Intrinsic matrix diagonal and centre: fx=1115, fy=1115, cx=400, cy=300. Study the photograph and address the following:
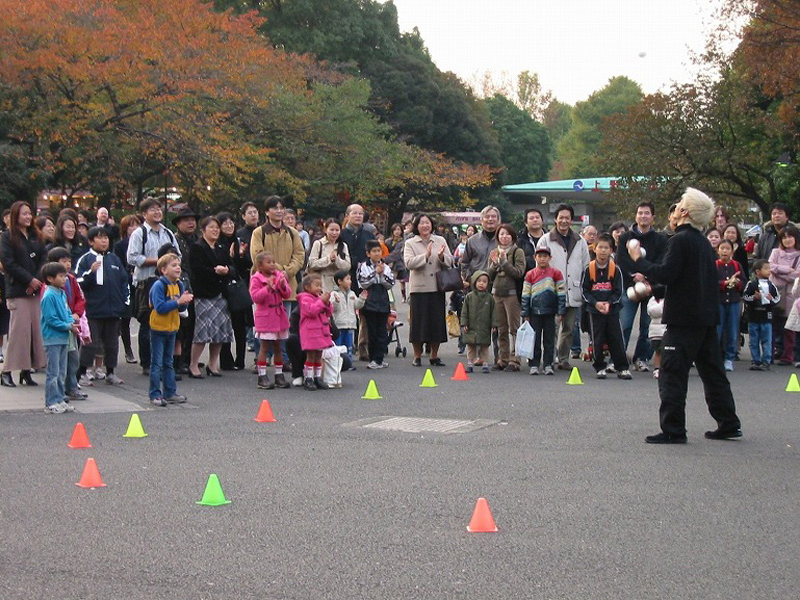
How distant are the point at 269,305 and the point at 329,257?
5.84ft

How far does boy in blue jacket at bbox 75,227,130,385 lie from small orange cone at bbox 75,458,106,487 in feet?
18.0

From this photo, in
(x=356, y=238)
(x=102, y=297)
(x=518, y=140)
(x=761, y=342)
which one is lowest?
(x=761, y=342)

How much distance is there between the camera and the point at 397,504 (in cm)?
695

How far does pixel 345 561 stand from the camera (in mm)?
5688

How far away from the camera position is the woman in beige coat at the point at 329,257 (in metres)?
14.6

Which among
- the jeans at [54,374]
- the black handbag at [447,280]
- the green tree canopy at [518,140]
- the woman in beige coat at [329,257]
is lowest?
the jeans at [54,374]

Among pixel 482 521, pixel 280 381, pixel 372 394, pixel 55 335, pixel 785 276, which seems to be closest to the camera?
pixel 482 521

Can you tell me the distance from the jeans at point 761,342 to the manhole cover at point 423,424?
19.8 feet

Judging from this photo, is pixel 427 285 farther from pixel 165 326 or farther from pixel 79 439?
pixel 79 439

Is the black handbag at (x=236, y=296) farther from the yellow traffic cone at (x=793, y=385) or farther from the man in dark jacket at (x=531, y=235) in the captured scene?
the yellow traffic cone at (x=793, y=385)

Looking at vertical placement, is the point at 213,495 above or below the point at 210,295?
below

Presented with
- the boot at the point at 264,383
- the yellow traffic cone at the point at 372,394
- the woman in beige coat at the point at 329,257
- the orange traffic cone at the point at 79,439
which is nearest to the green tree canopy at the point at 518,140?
the woman in beige coat at the point at 329,257

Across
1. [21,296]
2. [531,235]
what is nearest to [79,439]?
[21,296]

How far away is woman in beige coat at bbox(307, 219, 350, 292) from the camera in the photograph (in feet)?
47.8
